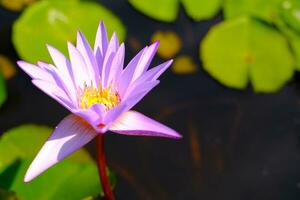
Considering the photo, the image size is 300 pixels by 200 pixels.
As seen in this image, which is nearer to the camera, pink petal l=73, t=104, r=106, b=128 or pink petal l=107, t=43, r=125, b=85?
pink petal l=73, t=104, r=106, b=128

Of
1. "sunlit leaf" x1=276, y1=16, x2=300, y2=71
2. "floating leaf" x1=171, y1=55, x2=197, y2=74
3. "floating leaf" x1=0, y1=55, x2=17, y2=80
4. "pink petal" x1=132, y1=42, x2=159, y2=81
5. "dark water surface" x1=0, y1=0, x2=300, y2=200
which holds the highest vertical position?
"pink petal" x1=132, y1=42, x2=159, y2=81

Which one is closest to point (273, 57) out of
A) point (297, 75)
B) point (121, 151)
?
point (297, 75)

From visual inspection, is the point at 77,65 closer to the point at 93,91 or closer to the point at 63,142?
the point at 93,91

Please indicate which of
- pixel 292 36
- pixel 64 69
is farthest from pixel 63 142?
pixel 292 36

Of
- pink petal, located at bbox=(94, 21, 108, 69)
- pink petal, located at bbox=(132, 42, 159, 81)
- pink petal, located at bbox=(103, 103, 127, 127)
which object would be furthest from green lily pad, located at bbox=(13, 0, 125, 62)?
pink petal, located at bbox=(103, 103, 127, 127)

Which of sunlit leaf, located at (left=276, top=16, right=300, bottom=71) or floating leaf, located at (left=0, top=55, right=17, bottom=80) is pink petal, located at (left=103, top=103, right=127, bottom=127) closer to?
floating leaf, located at (left=0, top=55, right=17, bottom=80)
